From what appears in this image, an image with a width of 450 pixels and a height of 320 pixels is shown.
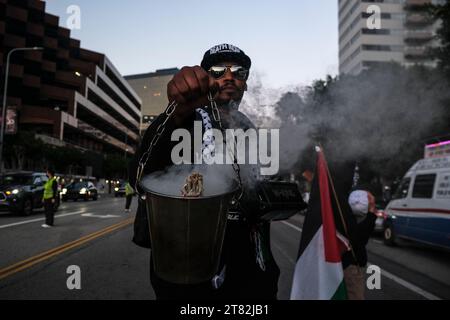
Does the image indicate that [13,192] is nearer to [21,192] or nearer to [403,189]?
[21,192]

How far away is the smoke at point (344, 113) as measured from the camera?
4266mm

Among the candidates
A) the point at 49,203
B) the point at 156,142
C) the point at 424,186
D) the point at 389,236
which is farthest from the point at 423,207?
the point at 49,203

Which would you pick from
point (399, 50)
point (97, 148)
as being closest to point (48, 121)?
point (97, 148)

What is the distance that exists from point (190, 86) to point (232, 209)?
21.8 inches

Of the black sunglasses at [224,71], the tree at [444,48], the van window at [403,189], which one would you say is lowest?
the van window at [403,189]

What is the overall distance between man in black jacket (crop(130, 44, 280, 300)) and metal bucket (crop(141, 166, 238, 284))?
0.61 feet

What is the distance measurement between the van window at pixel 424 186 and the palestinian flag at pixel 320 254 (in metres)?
7.63

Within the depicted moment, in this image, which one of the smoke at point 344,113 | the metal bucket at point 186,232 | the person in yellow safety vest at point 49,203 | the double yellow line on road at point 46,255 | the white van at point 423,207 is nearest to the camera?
the metal bucket at point 186,232

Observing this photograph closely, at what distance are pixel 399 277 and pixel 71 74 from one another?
56.4 meters

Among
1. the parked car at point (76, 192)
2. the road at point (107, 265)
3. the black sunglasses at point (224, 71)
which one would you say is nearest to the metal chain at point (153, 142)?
the black sunglasses at point (224, 71)

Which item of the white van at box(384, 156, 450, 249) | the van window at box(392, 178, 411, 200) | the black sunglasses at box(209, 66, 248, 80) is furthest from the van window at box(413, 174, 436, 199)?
the black sunglasses at box(209, 66, 248, 80)

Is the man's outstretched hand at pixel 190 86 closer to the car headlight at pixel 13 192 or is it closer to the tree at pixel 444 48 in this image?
the car headlight at pixel 13 192

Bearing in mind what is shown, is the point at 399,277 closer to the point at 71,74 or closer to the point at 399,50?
the point at 71,74

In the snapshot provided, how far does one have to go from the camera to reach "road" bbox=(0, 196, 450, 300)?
4.74 m
